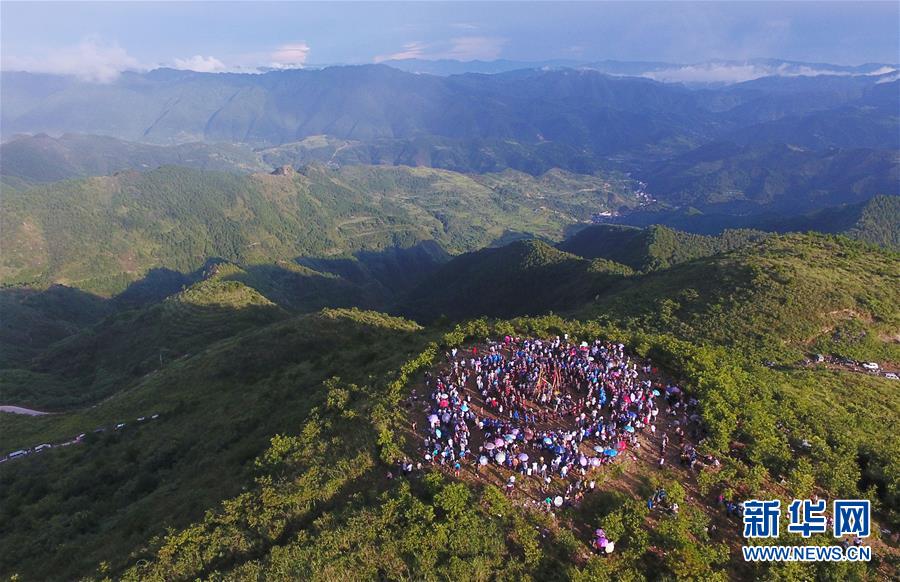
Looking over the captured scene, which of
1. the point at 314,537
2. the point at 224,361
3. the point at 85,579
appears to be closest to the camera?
the point at 314,537

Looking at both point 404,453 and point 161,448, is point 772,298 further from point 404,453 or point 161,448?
point 161,448

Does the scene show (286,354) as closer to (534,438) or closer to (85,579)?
(85,579)

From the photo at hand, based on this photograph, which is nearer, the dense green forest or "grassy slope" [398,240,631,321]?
the dense green forest

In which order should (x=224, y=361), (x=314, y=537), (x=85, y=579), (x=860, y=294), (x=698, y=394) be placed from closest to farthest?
(x=314, y=537), (x=85, y=579), (x=698, y=394), (x=860, y=294), (x=224, y=361)

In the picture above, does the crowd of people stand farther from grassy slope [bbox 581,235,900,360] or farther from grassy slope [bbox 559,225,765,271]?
grassy slope [bbox 559,225,765,271]

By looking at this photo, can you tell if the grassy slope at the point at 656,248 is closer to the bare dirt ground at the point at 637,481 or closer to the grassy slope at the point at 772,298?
the grassy slope at the point at 772,298

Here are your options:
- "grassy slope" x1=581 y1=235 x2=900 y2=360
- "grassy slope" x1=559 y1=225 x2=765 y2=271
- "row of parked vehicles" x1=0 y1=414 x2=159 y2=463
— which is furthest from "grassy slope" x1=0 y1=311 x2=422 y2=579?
"grassy slope" x1=559 y1=225 x2=765 y2=271

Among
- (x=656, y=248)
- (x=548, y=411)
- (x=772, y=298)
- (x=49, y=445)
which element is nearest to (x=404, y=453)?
(x=548, y=411)

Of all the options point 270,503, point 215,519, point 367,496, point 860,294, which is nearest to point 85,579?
point 215,519

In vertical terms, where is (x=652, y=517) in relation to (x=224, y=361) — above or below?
above
